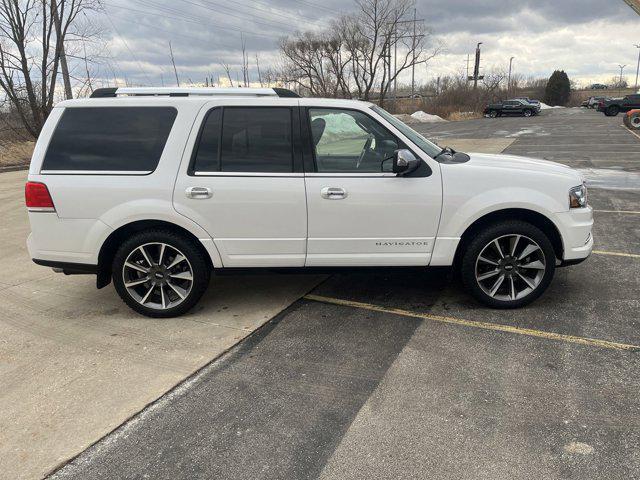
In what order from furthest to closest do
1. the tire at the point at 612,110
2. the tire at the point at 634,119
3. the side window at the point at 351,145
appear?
the tire at the point at 612,110
the tire at the point at 634,119
the side window at the point at 351,145

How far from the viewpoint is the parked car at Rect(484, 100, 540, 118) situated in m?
48.4

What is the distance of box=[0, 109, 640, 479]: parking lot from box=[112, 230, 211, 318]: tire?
0.60 feet

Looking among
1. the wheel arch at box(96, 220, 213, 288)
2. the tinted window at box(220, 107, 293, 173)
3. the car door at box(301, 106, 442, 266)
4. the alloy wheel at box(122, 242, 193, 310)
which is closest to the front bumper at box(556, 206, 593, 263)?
the car door at box(301, 106, 442, 266)

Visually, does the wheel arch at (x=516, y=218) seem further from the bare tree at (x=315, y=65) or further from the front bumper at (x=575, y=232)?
the bare tree at (x=315, y=65)

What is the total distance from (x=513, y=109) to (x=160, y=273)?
51.7m

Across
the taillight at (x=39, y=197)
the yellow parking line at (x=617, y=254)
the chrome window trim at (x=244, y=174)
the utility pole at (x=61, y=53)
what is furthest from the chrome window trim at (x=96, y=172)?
the utility pole at (x=61, y=53)

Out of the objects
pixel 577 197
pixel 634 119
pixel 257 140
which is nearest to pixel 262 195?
pixel 257 140

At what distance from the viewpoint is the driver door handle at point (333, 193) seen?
3936 millimetres

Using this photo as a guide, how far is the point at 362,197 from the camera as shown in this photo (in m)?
3.95

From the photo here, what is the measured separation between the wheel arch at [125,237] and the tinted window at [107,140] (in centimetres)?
47

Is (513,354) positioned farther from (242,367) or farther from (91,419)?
Answer: (91,419)

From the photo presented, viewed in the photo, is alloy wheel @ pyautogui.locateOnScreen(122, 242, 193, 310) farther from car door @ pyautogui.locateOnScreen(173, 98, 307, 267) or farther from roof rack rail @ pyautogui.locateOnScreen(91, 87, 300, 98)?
roof rack rail @ pyautogui.locateOnScreen(91, 87, 300, 98)

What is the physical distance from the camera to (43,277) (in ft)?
17.8

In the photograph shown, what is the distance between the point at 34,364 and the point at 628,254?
246 inches
